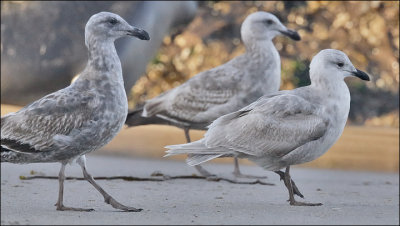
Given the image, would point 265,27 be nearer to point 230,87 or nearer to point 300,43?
point 230,87

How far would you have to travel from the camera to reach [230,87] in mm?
6156

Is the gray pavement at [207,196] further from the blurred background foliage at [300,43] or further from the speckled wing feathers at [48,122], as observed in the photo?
the blurred background foliage at [300,43]

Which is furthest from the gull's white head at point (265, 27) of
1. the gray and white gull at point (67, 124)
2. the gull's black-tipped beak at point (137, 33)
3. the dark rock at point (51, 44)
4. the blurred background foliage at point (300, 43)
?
A: the blurred background foliage at point (300, 43)

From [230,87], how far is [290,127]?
1503mm

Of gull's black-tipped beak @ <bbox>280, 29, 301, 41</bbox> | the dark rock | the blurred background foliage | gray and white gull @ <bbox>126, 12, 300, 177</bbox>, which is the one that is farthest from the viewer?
the blurred background foliage

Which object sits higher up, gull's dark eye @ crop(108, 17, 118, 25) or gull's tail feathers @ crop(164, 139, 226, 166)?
gull's dark eye @ crop(108, 17, 118, 25)

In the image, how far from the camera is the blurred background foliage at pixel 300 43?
1171 centimetres

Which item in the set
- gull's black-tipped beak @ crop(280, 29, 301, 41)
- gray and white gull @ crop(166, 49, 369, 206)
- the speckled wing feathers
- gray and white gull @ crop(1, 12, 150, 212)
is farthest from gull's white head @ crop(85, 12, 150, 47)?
gull's black-tipped beak @ crop(280, 29, 301, 41)

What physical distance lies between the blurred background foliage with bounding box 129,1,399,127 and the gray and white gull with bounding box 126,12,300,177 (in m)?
5.10

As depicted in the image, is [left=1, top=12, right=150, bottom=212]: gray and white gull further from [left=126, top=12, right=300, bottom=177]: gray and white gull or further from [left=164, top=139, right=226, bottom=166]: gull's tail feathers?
[left=126, top=12, right=300, bottom=177]: gray and white gull

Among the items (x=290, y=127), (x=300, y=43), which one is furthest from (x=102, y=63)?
(x=300, y=43)

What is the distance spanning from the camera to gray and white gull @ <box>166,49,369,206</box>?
463 centimetres

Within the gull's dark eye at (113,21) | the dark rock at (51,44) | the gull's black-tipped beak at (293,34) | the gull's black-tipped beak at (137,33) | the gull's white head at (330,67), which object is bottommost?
the gull's white head at (330,67)

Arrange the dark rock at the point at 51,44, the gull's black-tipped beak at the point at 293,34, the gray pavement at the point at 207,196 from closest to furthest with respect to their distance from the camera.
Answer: the gray pavement at the point at 207,196 < the gull's black-tipped beak at the point at 293,34 < the dark rock at the point at 51,44
